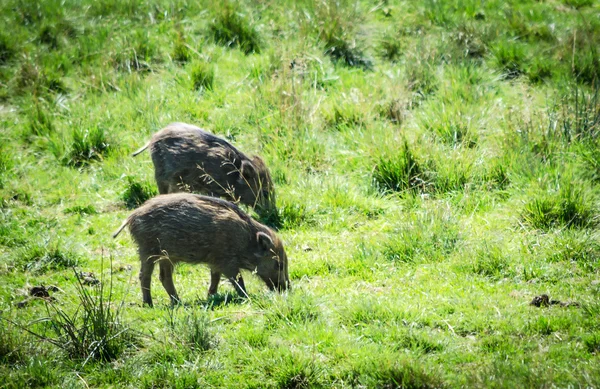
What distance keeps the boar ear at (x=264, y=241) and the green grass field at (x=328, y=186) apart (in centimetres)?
40

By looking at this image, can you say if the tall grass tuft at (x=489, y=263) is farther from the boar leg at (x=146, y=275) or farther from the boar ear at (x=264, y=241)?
the boar leg at (x=146, y=275)

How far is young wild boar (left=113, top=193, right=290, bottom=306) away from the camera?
6637 mm

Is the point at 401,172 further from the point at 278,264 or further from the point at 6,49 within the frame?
the point at 6,49

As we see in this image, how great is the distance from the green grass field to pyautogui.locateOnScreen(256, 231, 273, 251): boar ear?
0.40 meters

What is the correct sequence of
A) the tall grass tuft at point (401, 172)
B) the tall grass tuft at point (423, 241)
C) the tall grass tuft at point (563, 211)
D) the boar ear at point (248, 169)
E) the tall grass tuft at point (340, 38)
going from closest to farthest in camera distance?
the tall grass tuft at point (423, 241), the tall grass tuft at point (563, 211), the boar ear at point (248, 169), the tall grass tuft at point (401, 172), the tall grass tuft at point (340, 38)

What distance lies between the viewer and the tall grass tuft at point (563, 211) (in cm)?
716

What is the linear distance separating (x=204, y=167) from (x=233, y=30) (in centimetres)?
390

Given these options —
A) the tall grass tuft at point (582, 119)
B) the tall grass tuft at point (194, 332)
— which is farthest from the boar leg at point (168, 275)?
the tall grass tuft at point (582, 119)

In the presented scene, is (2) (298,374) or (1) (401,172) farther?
(1) (401,172)

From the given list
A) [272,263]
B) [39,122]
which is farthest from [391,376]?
[39,122]

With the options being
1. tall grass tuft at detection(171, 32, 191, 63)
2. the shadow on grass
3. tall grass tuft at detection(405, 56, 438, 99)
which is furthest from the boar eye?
tall grass tuft at detection(171, 32, 191, 63)

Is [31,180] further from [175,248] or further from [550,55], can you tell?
[550,55]

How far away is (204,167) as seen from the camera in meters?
8.47

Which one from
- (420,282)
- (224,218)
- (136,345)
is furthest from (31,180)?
(420,282)
